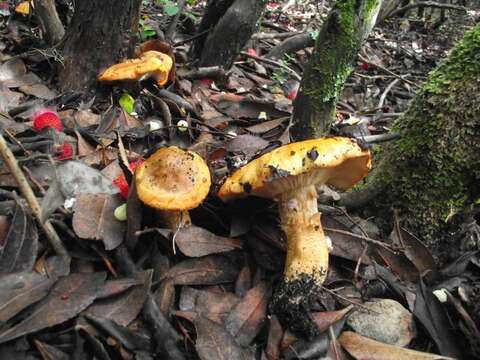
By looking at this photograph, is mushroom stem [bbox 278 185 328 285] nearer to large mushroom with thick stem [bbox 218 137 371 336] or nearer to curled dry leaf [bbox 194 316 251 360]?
large mushroom with thick stem [bbox 218 137 371 336]

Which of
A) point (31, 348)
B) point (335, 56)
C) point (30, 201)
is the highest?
point (335, 56)

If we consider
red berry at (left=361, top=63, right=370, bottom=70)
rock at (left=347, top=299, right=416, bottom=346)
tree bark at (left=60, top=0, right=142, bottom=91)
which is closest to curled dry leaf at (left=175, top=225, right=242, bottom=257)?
rock at (left=347, top=299, right=416, bottom=346)

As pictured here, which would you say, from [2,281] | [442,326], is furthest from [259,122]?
[2,281]

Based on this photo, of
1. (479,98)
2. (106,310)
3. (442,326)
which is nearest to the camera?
(106,310)

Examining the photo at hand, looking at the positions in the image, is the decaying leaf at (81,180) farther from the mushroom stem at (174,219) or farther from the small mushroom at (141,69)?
the small mushroom at (141,69)

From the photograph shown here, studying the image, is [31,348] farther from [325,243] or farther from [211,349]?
[325,243]

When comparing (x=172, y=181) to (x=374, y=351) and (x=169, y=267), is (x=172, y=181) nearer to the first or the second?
(x=169, y=267)
